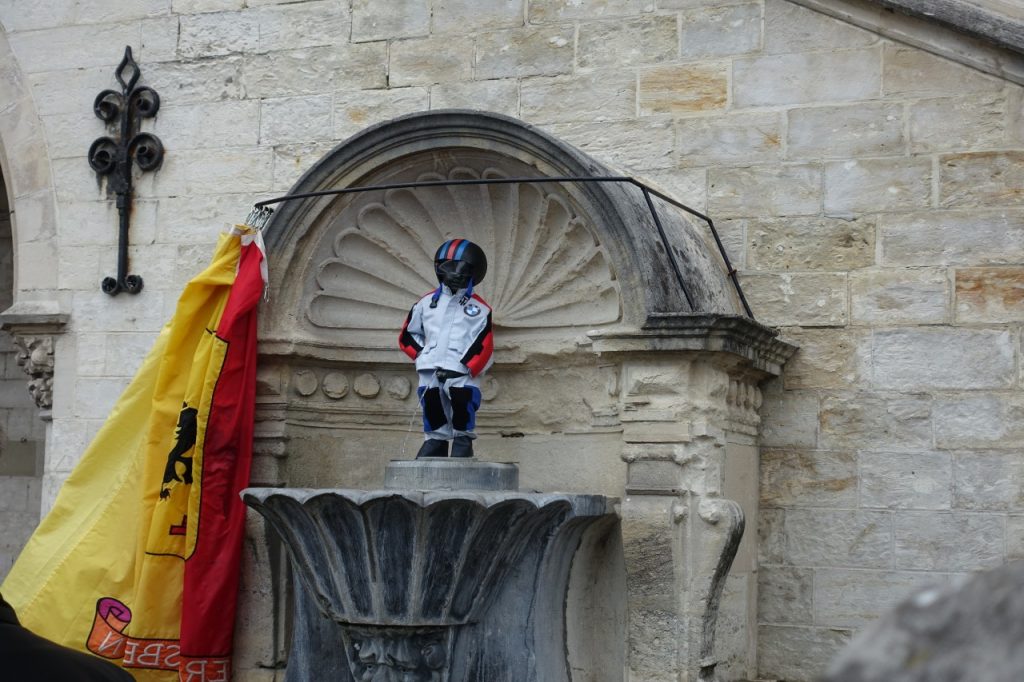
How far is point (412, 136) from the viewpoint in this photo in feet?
17.1

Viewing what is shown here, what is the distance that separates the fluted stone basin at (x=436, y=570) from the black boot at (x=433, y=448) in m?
0.19

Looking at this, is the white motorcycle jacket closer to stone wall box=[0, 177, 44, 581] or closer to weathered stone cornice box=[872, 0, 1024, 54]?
weathered stone cornice box=[872, 0, 1024, 54]

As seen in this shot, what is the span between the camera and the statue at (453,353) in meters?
4.86

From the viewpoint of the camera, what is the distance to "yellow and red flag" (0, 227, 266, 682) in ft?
16.9

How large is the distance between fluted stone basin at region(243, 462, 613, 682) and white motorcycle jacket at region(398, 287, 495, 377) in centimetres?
41

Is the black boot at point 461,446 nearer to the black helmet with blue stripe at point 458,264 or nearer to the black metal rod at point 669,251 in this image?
the black helmet with blue stripe at point 458,264

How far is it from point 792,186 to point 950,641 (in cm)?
442

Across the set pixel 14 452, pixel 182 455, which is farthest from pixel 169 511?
pixel 14 452

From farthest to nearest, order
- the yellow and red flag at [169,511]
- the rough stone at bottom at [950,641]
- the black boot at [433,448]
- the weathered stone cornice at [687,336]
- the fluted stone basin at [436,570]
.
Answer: the yellow and red flag at [169,511] → the black boot at [433,448] → the weathered stone cornice at [687,336] → the fluted stone basin at [436,570] → the rough stone at bottom at [950,641]

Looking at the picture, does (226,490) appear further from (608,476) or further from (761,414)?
(761,414)

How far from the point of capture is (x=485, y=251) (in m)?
5.47

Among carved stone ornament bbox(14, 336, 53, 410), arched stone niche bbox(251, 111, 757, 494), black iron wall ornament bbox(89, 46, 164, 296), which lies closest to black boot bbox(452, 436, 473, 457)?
arched stone niche bbox(251, 111, 757, 494)

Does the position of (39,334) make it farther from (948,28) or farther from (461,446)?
(948,28)

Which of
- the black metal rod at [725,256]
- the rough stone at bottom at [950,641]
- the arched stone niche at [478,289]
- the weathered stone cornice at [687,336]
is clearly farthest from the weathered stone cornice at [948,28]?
the rough stone at bottom at [950,641]
